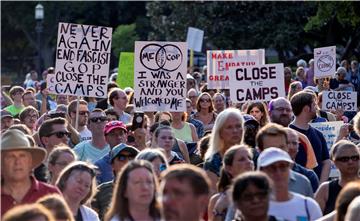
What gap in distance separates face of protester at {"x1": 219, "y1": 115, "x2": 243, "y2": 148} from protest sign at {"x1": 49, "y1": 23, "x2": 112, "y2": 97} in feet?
19.2

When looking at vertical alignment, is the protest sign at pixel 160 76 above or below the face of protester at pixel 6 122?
above

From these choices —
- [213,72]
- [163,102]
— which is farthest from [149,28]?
[163,102]

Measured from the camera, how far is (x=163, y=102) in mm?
14969

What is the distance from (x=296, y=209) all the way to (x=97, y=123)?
16.2ft

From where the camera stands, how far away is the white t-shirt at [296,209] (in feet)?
24.5

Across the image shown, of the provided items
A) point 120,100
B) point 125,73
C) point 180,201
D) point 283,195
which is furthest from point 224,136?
point 125,73

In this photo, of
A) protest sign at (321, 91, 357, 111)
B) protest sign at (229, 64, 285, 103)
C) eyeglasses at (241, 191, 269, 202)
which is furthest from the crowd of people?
protest sign at (321, 91, 357, 111)

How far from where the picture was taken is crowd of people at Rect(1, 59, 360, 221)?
667 centimetres

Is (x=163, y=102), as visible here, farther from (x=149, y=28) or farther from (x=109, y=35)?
(x=149, y=28)

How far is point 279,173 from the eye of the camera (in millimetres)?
7641

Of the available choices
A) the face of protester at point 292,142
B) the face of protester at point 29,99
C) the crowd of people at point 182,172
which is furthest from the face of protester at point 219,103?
the face of protester at point 292,142

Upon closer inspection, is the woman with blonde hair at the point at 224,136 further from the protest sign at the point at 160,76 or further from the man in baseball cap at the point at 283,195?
the protest sign at the point at 160,76

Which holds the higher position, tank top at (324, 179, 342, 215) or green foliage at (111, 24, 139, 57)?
green foliage at (111, 24, 139, 57)

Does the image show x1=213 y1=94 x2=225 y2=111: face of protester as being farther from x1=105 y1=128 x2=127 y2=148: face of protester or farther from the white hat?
the white hat
